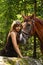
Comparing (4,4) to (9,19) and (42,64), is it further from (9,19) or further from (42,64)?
(42,64)

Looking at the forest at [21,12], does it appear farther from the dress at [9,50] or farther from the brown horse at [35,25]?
the dress at [9,50]

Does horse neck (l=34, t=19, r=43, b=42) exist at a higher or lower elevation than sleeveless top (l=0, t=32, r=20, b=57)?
lower

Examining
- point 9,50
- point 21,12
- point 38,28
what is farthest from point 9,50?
point 21,12

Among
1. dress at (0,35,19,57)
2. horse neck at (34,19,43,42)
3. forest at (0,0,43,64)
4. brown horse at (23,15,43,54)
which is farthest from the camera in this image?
forest at (0,0,43,64)

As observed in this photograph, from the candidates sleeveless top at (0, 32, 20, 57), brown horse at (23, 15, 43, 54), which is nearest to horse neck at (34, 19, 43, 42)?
brown horse at (23, 15, 43, 54)

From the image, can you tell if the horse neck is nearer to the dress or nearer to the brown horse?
the brown horse

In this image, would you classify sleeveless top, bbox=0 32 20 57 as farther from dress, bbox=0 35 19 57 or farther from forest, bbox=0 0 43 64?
forest, bbox=0 0 43 64

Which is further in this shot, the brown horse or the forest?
the forest

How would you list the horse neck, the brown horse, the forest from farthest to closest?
1. the forest
2. the horse neck
3. the brown horse

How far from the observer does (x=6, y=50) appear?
6.20 metres

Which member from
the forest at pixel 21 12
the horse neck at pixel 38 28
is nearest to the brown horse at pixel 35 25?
the horse neck at pixel 38 28

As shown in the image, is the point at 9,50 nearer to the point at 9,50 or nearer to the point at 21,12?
the point at 9,50

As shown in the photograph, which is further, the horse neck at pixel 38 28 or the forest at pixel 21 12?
the forest at pixel 21 12

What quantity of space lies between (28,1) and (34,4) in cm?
37
